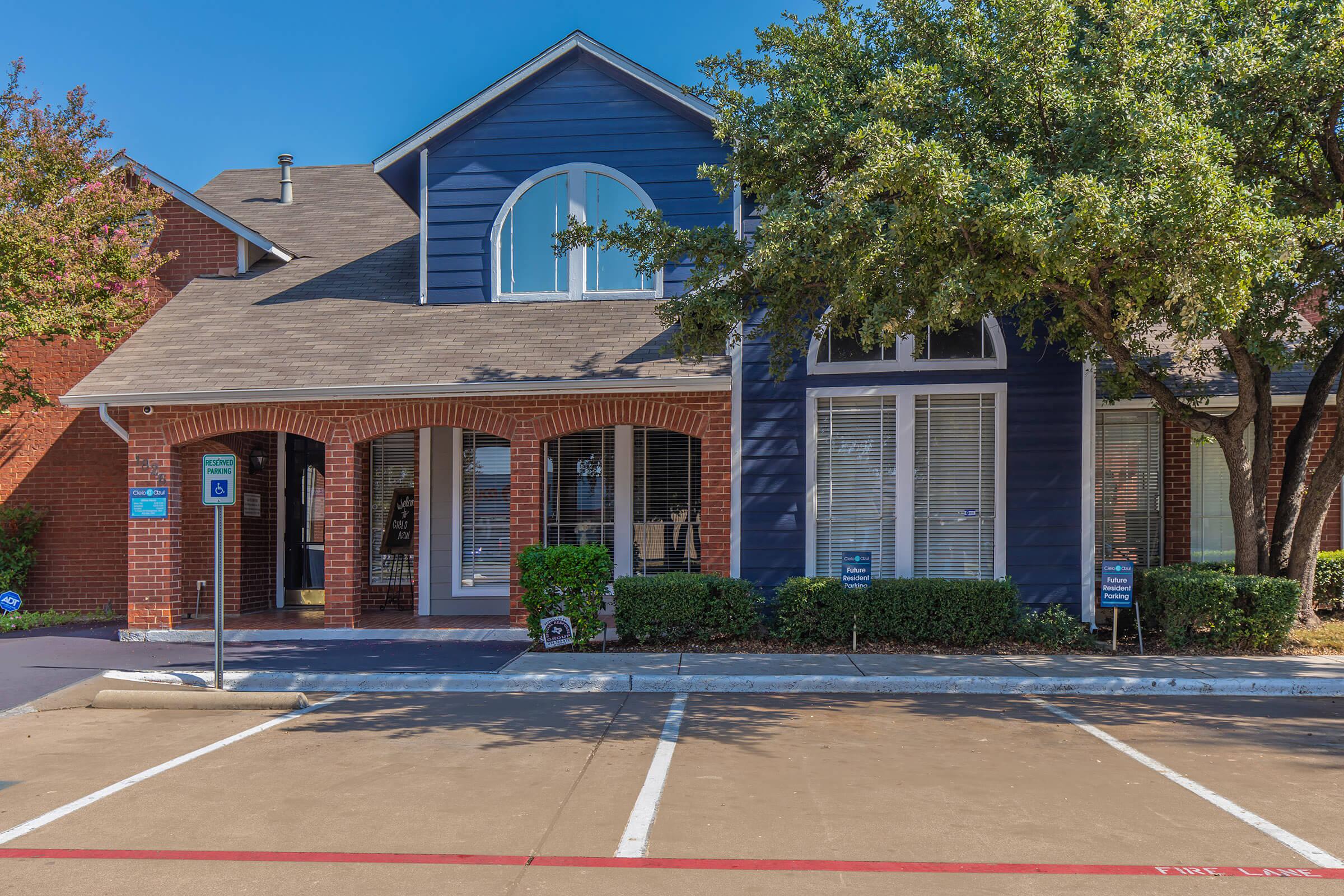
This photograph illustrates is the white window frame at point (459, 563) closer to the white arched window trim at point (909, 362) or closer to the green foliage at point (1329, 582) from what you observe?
the white arched window trim at point (909, 362)

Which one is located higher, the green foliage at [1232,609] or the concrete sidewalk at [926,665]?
the green foliage at [1232,609]

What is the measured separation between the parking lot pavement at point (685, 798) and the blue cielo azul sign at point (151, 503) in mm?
3720

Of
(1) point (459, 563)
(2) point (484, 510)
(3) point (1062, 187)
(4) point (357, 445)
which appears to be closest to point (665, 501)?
(2) point (484, 510)

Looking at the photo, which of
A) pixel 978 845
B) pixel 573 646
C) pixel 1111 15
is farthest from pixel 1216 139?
pixel 573 646

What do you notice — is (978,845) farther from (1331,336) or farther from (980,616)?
(1331,336)

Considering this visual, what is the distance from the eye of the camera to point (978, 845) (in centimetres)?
541

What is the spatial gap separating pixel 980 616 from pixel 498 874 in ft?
26.2

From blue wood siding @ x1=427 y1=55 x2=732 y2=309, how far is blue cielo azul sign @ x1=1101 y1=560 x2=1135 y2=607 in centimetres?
656

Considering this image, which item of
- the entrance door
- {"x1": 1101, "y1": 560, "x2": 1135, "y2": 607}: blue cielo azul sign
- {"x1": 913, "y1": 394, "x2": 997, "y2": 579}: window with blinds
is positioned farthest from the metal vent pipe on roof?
{"x1": 1101, "y1": 560, "x2": 1135, "y2": 607}: blue cielo azul sign

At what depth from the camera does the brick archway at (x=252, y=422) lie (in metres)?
12.9

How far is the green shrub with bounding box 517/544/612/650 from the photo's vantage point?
11430mm

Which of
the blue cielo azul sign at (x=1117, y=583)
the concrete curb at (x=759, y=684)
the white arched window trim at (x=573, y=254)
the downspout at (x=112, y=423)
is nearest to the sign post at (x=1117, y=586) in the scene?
the blue cielo azul sign at (x=1117, y=583)

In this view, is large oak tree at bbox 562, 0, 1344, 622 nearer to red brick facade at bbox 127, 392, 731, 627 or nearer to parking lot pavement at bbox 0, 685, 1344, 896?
red brick facade at bbox 127, 392, 731, 627

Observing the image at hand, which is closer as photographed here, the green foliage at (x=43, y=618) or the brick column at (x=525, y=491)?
the brick column at (x=525, y=491)
